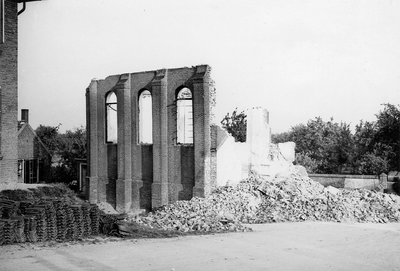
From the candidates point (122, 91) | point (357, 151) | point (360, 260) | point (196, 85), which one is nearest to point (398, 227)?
point (360, 260)

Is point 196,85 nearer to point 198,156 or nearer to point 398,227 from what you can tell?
point 198,156

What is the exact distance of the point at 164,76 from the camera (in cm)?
1992

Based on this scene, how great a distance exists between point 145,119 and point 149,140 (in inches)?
50.3

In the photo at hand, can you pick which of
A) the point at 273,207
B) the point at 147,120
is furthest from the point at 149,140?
the point at 273,207

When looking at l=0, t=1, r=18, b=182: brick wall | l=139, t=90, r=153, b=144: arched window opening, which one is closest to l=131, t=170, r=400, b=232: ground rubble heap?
l=0, t=1, r=18, b=182: brick wall

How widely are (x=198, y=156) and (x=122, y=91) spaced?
5.71 metres

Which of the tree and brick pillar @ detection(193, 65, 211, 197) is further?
the tree

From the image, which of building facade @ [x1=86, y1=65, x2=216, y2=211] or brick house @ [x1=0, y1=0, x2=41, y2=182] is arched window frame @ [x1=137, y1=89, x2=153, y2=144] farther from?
brick house @ [x1=0, y1=0, x2=41, y2=182]

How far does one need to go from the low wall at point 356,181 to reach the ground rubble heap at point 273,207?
690cm

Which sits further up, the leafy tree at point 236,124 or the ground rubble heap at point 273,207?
the leafy tree at point 236,124

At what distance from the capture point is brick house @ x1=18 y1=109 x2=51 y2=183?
27977 mm

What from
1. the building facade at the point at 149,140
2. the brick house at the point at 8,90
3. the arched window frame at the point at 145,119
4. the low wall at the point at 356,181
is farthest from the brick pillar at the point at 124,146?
the low wall at the point at 356,181

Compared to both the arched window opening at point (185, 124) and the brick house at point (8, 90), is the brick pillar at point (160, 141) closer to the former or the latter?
the arched window opening at point (185, 124)

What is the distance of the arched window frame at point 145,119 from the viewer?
21.1 metres
